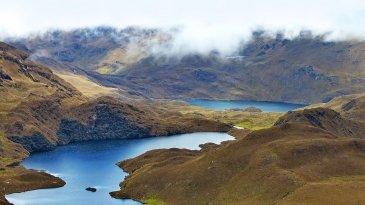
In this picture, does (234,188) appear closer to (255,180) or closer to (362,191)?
(255,180)

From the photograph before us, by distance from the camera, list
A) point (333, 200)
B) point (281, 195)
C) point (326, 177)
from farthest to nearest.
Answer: point (326, 177)
point (281, 195)
point (333, 200)

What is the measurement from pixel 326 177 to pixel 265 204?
82.5 ft

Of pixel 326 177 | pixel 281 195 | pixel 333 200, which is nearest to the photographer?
pixel 333 200

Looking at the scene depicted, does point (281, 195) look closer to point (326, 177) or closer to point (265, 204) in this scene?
point (265, 204)

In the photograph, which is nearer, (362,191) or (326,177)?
(362,191)

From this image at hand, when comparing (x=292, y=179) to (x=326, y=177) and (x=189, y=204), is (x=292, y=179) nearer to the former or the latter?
(x=326, y=177)

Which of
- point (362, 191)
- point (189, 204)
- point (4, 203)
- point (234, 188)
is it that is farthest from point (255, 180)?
point (4, 203)

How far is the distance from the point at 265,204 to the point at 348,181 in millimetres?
26822

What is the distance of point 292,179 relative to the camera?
626 ft

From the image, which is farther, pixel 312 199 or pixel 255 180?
pixel 255 180

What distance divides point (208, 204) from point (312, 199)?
106 feet

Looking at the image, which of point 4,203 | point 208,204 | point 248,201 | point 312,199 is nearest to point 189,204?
point 208,204

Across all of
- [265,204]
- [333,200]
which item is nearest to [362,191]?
[333,200]

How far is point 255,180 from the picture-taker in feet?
651
